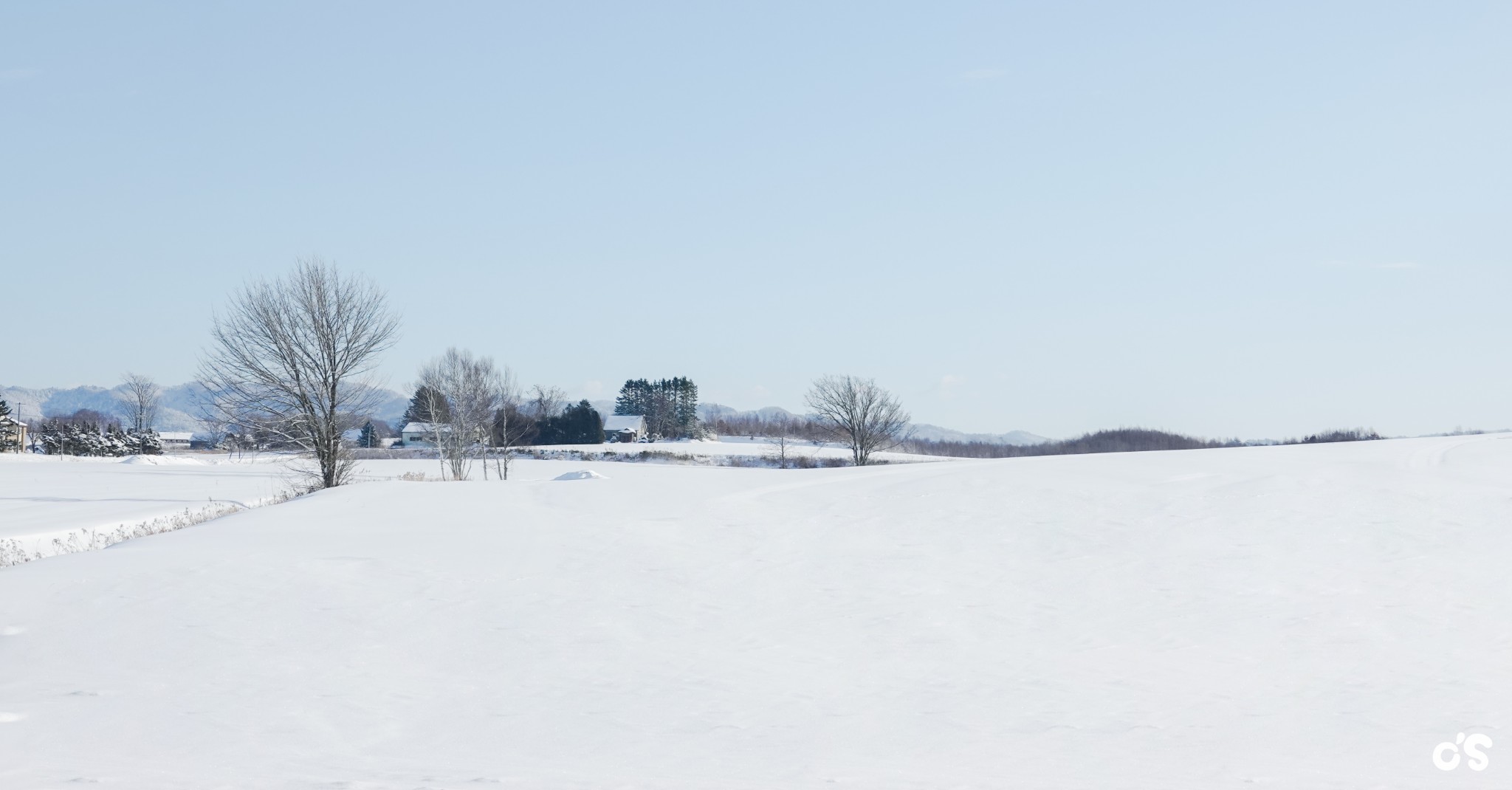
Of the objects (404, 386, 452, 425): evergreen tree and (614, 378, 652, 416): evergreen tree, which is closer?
(404, 386, 452, 425): evergreen tree

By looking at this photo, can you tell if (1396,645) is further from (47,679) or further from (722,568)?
(47,679)

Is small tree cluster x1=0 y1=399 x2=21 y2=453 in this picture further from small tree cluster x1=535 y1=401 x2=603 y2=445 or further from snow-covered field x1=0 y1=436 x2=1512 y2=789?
snow-covered field x1=0 y1=436 x2=1512 y2=789

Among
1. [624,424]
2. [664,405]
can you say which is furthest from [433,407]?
[664,405]

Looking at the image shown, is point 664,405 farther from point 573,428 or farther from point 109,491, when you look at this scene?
point 109,491

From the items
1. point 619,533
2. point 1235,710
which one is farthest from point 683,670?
point 619,533

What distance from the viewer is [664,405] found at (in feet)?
474

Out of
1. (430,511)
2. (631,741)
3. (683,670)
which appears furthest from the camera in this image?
(430,511)

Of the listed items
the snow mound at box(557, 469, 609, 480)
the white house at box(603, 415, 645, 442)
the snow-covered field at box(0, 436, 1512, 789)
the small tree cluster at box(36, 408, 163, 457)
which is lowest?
the snow-covered field at box(0, 436, 1512, 789)

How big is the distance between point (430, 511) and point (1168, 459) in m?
16.6

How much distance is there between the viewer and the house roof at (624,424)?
12200 centimetres

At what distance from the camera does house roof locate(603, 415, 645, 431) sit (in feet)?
400

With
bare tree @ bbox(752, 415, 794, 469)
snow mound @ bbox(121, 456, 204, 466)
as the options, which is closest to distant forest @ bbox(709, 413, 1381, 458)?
bare tree @ bbox(752, 415, 794, 469)

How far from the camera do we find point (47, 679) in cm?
764

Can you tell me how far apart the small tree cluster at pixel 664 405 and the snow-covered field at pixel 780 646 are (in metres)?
98.7
